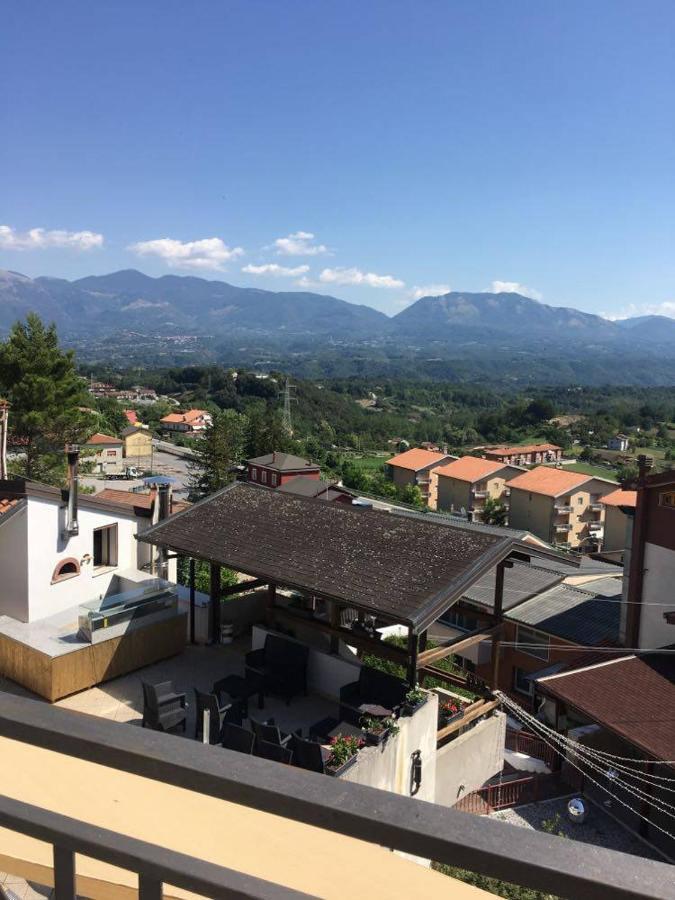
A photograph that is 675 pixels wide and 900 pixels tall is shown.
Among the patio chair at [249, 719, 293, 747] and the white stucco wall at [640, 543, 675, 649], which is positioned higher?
the patio chair at [249, 719, 293, 747]

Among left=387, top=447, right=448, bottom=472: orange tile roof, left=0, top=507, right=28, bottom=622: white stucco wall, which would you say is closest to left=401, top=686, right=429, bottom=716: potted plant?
left=0, top=507, right=28, bottom=622: white stucco wall

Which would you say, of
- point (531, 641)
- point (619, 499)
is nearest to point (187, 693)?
point (531, 641)

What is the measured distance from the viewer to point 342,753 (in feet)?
23.9

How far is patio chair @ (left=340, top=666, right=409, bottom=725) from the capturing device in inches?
342

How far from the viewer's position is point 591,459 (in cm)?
8962

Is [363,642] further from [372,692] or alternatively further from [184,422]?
[184,422]

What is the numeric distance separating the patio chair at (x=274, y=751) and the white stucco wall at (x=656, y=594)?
1190 centimetres

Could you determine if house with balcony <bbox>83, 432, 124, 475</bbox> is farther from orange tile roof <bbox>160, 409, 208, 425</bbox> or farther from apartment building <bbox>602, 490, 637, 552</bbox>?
apartment building <bbox>602, 490, 637, 552</bbox>

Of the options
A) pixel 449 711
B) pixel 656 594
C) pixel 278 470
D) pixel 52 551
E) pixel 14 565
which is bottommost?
pixel 278 470

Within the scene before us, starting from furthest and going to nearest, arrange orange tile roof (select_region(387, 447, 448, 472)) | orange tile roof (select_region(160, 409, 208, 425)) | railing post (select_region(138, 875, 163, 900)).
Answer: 1. orange tile roof (select_region(160, 409, 208, 425))
2. orange tile roof (select_region(387, 447, 448, 472))
3. railing post (select_region(138, 875, 163, 900))

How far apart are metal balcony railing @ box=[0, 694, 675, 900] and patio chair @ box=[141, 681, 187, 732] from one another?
7430 mm

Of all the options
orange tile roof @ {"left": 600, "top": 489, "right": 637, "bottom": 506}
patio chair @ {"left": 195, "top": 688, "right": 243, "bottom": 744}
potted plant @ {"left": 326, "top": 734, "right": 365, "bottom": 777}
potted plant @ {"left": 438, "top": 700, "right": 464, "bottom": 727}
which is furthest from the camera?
orange tile roof @ {"left": 600, "top": 489, "right": 637, "bottom": 506}

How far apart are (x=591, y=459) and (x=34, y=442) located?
253 ft

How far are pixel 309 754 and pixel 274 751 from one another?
0.38 metres
